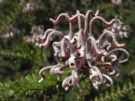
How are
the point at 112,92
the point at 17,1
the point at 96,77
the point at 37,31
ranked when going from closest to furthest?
the point at 96,77 < the point at 112,92 < the point at 17,1 < the point at 37,31

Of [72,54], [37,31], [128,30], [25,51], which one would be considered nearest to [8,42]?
[37,31]

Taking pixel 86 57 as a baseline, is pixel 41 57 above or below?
above

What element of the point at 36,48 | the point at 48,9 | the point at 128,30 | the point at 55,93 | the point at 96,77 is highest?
the point at 48,9

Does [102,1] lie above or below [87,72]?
above

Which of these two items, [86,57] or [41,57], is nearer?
[86,57]

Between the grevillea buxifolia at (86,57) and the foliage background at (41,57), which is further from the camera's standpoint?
the foliage background at (41,57)

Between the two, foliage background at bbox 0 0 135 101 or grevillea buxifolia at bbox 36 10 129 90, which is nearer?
grevillea buxifolia at bbox 36 10 129 90

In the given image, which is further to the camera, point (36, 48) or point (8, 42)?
point (8, 42)

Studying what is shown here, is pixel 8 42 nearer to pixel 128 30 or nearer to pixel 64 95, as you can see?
pixel 128 30
